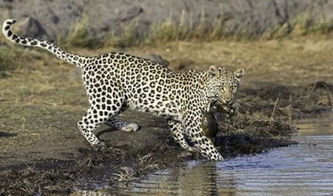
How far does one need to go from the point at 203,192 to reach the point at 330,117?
21.7ft

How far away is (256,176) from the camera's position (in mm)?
11141

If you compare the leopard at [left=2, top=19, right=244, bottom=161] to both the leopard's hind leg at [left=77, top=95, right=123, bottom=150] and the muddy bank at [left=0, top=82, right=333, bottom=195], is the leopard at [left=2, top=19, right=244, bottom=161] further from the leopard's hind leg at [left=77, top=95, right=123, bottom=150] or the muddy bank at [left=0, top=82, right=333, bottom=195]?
the muddy bank at [left=0, top=82, right=333, bottom=195]

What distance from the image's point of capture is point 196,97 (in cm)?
1253

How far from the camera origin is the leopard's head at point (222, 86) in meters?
12.3

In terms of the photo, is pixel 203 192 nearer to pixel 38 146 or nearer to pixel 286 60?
pixel 38 146

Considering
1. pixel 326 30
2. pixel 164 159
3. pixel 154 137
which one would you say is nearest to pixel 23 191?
pixel 164 159

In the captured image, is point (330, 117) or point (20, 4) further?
point (20, 4)

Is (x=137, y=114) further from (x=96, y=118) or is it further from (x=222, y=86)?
(x=222, y=86)

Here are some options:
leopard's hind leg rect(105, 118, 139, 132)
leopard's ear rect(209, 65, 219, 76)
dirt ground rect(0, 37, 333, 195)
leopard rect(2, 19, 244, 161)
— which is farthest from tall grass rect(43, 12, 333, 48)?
leopard's ear rect(209, 65, 219, 76)

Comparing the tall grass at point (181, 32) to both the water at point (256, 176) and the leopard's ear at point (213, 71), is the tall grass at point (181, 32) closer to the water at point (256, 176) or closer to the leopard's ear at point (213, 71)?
the water at point (256, 176)

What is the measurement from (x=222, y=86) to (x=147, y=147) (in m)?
1.31

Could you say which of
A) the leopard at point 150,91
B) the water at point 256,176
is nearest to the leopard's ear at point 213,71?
the leopard at point 150,91

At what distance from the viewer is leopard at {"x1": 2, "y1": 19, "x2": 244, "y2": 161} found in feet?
40.9

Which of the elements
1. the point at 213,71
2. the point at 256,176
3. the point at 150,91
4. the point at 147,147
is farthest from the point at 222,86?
the point at 256,176
